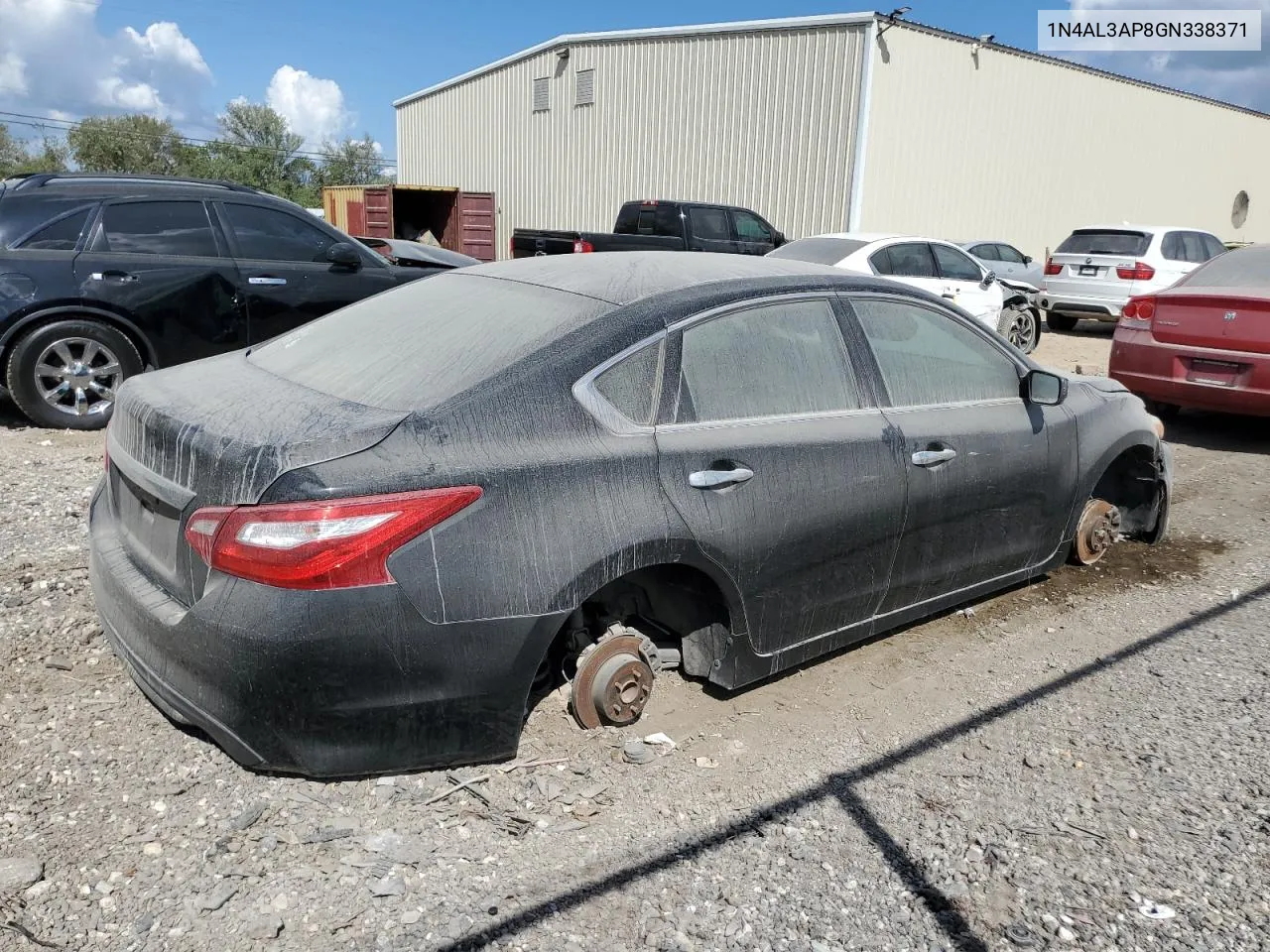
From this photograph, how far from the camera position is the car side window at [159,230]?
7137 mm

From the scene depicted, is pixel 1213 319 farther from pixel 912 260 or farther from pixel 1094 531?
pixel 912 260

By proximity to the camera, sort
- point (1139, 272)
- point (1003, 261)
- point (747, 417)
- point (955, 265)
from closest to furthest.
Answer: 1. point (747, 417)
2. point (955, 265)
3. point (1139, 272)
4. point (1003, 261)

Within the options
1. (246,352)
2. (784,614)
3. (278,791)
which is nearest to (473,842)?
(278,791)

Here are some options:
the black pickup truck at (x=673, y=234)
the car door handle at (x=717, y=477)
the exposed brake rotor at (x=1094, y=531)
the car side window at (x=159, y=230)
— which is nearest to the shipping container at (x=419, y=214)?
the black pickup truck at (x=673, y=234)

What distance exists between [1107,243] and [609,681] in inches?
574

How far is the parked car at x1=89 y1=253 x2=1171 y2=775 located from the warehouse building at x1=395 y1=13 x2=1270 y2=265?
15.8m

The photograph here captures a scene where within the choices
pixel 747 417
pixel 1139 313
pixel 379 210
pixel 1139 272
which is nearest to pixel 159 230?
pixel 747 417

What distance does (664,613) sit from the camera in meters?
3.44

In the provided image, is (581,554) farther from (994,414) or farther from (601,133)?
(601,133)

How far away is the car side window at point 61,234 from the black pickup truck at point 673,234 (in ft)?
27.5

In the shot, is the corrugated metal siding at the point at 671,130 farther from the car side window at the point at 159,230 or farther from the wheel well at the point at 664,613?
the wheel well at the point at 664,613

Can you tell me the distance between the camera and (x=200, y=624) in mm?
2660

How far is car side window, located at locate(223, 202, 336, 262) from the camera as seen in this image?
761 centimetres

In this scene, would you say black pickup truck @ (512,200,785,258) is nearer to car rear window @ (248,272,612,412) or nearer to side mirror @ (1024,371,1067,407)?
side mirror @ (1024,371,1067,407)
